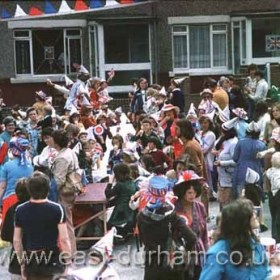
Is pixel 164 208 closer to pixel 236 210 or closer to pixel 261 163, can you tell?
pixel 236 210

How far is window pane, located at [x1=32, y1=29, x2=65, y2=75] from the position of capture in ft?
93.9

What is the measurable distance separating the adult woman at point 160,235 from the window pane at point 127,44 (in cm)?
2300

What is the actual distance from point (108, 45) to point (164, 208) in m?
23.2

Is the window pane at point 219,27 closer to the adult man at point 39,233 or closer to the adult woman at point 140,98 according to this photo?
the adult woman at point 140,98

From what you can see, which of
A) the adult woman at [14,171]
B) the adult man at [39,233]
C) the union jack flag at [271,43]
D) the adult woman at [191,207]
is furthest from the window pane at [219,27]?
the adult man at [39,233]

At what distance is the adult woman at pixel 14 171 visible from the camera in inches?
356

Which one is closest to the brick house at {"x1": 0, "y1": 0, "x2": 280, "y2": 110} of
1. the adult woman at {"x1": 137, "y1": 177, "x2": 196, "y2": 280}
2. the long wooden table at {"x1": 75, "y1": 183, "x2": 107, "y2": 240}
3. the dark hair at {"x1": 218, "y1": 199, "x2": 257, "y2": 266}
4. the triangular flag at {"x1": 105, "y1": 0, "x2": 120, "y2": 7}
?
the triangular flag at {"x1": 105, "y1": 0, "x2": 120, "y2": 7}

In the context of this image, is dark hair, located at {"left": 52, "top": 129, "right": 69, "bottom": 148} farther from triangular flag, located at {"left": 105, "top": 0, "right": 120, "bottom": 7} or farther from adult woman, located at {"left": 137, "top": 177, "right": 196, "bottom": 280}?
triangular flag, located at {"left": 105, "top": 0, "right": 120, "bottom": 7}

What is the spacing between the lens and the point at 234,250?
491cm

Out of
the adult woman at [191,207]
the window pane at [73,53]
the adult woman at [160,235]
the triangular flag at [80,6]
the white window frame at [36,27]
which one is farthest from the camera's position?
the window pane at [73,53]

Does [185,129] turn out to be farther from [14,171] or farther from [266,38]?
[266,38]

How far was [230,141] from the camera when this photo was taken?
36.3 feet

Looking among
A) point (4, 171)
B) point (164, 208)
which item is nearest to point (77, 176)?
point (4, 171)

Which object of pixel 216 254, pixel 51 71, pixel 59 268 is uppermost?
pixel 51 71
